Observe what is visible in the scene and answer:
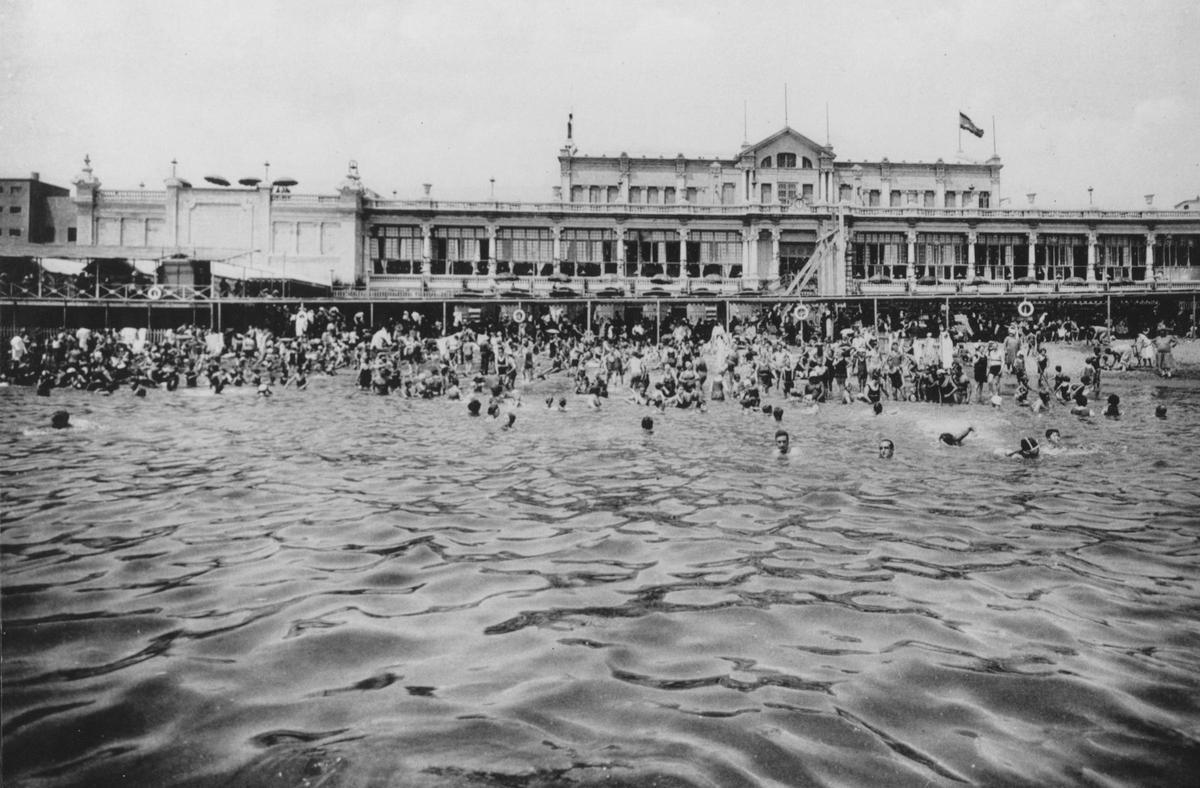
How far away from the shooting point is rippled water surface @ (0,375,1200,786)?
438cm

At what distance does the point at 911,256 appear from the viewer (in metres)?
54.8

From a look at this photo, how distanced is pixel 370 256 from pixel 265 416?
34.1 metres

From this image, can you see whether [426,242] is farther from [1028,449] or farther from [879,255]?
[1028,449]

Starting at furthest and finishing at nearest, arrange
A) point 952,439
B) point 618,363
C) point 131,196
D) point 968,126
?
point 131,196
point 968,126
point 618,363
point 952,439

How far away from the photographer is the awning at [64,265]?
1556 inches

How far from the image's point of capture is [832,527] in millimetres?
9750

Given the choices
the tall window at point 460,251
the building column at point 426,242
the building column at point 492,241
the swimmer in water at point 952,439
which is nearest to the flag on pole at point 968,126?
the building column at point 492,241

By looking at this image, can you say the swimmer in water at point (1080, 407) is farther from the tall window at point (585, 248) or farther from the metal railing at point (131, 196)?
the metal railing at point (131, 196)

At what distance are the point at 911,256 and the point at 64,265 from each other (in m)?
51.1

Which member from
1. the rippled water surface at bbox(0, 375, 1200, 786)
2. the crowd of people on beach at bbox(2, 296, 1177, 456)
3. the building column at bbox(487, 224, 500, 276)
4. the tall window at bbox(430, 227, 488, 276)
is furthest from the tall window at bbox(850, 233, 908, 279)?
the rippled water surface at bbox(0, 375, 1200, 786)

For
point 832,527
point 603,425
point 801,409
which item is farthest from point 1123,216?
point 832,527

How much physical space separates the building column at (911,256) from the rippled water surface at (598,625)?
43336 millimetres

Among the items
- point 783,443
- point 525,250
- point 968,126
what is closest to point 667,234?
point 525,250

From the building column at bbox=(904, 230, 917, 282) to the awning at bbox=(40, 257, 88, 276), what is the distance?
4940cm
